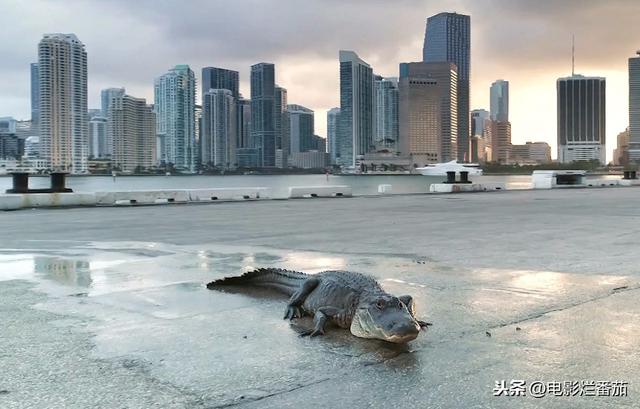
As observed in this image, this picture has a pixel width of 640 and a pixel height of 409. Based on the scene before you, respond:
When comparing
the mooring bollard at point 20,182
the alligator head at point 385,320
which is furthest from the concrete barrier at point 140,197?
the alligator head at point 385,320

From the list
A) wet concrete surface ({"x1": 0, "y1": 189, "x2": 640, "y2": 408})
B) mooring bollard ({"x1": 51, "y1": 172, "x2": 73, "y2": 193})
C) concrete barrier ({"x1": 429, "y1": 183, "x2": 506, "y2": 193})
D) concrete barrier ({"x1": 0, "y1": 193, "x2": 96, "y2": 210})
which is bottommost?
wet concrete surface ({"x1": 0, "y1": 189, "x2": 640, "y2": 408})

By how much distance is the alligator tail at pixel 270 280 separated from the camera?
6477 mm

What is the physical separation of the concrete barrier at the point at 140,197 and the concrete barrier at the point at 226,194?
0.67 meters

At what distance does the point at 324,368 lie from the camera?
420cm

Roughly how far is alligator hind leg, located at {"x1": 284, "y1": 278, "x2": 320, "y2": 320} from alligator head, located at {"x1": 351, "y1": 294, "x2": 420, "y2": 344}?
3.05ft

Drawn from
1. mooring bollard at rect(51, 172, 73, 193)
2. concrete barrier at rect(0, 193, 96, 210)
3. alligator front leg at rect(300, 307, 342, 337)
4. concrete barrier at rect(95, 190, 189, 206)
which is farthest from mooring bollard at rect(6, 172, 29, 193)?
alligator front leg at rect(300, 307, 342, 337)

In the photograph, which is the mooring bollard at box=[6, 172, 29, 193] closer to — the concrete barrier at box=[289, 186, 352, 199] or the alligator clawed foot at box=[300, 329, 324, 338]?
the concrete barrier at box=[289, 186, 352, 199]

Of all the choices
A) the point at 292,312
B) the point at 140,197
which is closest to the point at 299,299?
the point at 292,312

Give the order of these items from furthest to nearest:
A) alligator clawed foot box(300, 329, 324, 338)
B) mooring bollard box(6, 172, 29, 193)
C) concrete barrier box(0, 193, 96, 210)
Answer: mooring bollard box(6, 172, 29, 193) < concrete barrier box(0, 193, 96, 210) < alligator clawed foot box(300, 329, 324, 338)

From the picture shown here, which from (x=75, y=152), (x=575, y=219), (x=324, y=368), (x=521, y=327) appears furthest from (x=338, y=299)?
(x=75, y=152)

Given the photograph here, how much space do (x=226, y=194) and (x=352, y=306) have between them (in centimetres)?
2815

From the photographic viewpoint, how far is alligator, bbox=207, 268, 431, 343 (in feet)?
14.5

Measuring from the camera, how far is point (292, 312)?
5727 millimetres

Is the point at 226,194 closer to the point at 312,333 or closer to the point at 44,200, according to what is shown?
the point at 44,200
